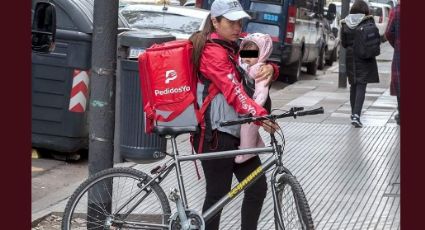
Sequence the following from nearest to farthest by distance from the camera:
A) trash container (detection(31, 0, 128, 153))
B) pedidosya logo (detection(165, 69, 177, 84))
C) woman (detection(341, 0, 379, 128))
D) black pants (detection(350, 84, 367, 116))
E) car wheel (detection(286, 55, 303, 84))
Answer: pedidosya logo (detection(165, 69, 177, 84))
trash container (detection(31, 0, 128, 153))
woman (detection(341, 0, 379, 128))
black pants (detection(350, 84, 367, 116))
car wheel (detection(286, 55, 303, 84))

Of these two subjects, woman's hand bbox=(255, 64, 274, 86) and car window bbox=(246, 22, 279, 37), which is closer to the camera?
woman's hand bbox=(255, 64, 274, 86)

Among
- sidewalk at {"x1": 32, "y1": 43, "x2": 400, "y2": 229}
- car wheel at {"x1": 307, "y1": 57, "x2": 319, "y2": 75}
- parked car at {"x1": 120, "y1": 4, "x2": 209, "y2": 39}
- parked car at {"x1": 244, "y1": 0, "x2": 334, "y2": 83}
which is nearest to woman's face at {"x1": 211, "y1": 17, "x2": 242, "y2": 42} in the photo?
sidewalk at {"x1": 32, "y1": 43, "x2": 400, "y2": 229}

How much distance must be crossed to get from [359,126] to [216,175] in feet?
23.9

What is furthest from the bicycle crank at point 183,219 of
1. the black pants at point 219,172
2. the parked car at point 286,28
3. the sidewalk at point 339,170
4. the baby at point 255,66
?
the parked car at point 286,28

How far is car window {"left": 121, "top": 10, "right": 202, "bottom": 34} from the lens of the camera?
14246 mm

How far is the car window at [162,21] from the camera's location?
1425 centimetres

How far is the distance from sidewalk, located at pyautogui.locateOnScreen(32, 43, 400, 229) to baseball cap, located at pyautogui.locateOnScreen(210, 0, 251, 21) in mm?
2079

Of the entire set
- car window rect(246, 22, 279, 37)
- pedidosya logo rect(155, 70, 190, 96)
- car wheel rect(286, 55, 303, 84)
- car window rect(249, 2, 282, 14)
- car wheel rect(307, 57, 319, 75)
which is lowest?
car wheel rect(307, 57, 319, 75)

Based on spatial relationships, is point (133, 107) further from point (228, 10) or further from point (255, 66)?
point (228, 10)

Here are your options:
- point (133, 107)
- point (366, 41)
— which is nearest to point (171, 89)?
point (133, 107)

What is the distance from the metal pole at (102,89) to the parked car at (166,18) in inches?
311

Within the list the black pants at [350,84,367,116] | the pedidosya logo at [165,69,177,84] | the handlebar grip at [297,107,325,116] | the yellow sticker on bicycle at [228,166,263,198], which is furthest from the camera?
the black pants at [350,84,367,116]

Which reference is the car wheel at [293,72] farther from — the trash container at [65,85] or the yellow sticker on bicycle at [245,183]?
the yellow sticker on bicycle at [245,183]

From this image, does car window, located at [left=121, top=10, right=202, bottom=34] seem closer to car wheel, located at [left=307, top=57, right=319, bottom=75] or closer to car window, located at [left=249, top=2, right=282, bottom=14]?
car window, located at [left=249, top=2, right=282, bottom=14]
